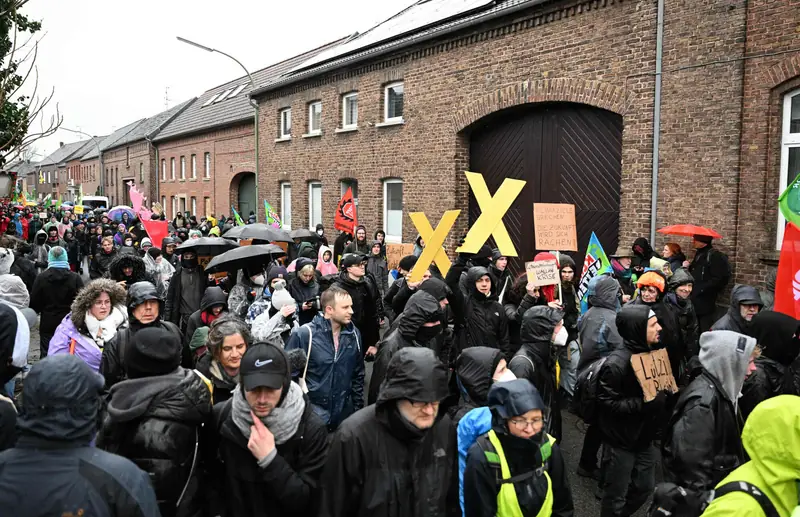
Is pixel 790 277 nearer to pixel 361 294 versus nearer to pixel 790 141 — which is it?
pixel 790 141

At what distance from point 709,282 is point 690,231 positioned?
0.77 meters

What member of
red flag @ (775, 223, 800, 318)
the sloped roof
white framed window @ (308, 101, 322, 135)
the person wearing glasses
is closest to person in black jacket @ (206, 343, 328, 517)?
the person wearing glasses

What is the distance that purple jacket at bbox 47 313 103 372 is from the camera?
472 centimetres

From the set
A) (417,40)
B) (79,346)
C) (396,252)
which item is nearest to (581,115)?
(396,252)

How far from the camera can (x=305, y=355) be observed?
13.8 ft

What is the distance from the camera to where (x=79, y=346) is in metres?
4.74

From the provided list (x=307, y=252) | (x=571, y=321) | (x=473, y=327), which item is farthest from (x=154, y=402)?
(x=307, y=252)

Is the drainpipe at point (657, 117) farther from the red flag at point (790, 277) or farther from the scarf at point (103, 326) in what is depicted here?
the scarf at point (103, 326)

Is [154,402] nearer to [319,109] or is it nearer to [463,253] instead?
[463,253]

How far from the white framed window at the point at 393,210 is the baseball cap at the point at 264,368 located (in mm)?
12882

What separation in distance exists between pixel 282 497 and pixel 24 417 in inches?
41.3

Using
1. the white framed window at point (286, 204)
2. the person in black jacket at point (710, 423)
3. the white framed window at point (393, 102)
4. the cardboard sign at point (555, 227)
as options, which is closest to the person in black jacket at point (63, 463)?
the person in black jacket at point (710, 423)

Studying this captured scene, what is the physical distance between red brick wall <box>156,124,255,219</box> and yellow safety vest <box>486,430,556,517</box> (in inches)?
919

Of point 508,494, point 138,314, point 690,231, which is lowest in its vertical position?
point 508,494
